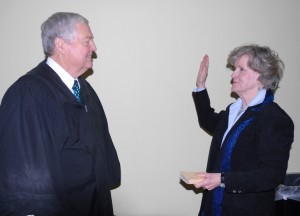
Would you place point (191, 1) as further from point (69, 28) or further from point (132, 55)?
point (69, 28)

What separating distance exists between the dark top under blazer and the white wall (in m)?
0.61

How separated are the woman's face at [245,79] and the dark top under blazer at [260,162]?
14 cm

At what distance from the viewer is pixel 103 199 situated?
1.52m

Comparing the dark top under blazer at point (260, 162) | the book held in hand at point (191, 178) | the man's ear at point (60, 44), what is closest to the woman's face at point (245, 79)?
the dark top under blazer at point (260, 162)

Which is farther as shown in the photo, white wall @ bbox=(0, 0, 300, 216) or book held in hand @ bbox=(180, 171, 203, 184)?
white wall @ bbox=(0, 0, 300, 216)

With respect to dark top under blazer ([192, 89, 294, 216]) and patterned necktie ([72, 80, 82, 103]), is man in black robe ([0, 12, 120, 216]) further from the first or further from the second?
dark top under blazer ([192, 89, 294, 216])

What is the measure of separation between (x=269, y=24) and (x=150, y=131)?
121 cm

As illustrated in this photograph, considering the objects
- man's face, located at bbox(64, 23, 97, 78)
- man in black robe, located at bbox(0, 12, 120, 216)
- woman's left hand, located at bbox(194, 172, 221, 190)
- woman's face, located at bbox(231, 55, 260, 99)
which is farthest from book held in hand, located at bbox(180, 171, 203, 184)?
man's face, located at bbox(64, 23, 97, 78)

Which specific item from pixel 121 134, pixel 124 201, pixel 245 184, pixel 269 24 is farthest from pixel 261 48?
pixel 124 201

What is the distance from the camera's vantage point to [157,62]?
6.61 ft

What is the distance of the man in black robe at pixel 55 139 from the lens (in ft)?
3.95

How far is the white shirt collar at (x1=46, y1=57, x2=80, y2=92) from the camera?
145cm

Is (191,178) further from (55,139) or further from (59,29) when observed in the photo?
(59,29)

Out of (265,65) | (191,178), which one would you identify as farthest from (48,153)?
(265,65)
